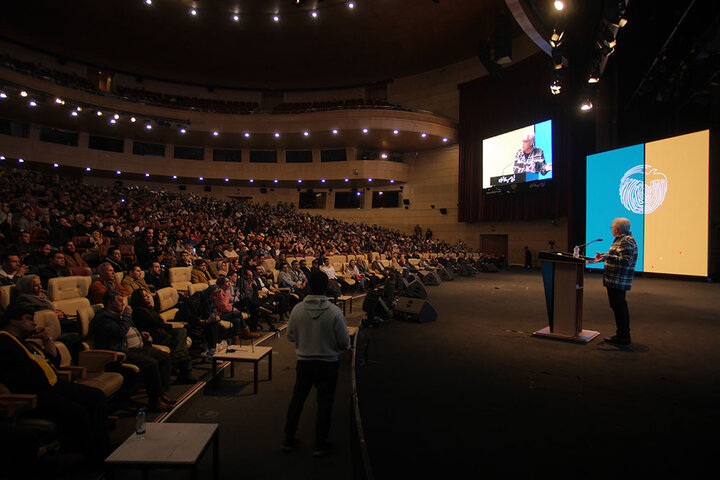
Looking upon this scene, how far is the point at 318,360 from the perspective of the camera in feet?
7.85

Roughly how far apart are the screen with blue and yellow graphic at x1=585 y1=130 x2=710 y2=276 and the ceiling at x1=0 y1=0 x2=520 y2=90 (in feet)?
25.6

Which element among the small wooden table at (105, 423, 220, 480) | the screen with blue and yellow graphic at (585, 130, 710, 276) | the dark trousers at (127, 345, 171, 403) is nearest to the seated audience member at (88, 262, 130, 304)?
the dark trousers at (127, 345, 171, 403)

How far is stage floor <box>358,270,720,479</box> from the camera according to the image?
6.27ft

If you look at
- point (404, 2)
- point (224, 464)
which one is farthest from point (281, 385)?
point (404, 2)

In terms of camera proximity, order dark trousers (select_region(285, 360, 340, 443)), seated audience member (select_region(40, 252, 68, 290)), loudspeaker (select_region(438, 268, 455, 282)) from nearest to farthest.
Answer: dark trousers (select_region(285, 360, 340, 443)) → seated audience member (select_region(40, 252, 68, 290)) → loudspeaker (select_region(438, 268, 455, 282))

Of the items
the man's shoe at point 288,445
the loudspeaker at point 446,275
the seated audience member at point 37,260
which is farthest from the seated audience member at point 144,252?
the loudspeaker at point 446,275

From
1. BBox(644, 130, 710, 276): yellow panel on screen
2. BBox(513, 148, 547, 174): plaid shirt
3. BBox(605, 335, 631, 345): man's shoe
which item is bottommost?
BBox(605, 335, 631, 345): man's shoe

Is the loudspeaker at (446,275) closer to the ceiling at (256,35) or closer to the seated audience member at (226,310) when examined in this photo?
the seated audience member at (226,310)

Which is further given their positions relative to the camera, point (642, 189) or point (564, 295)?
point (642, 189)

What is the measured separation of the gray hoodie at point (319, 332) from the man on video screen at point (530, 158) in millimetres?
14513

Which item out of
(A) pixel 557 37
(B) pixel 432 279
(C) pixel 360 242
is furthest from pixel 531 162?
(B) pixel 432 279

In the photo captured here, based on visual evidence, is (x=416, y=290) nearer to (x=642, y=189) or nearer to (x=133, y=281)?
(x=133, y=281)

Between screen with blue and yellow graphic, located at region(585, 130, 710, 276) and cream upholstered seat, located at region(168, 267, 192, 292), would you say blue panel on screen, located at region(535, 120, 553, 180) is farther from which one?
cream upholstered seat, located at region(168, 267, 192, 292)

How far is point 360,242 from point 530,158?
297 inches
